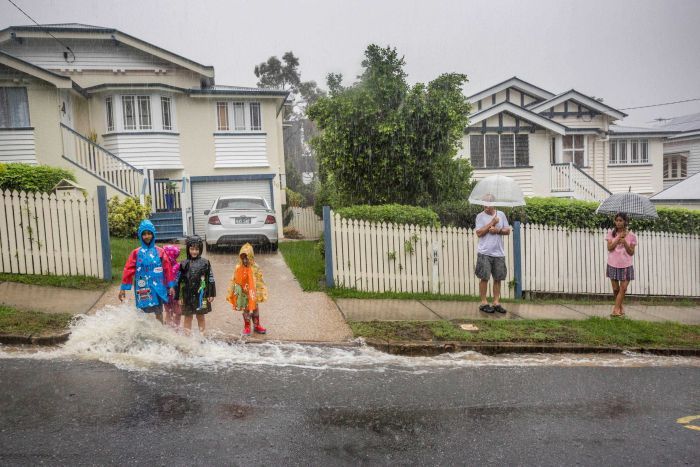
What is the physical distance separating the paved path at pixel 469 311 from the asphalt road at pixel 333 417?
2.40 meters

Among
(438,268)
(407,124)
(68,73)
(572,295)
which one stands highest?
(68,73)

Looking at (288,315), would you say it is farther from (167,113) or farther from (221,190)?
(167,113)

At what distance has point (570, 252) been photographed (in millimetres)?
11516

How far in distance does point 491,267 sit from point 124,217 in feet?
33.8

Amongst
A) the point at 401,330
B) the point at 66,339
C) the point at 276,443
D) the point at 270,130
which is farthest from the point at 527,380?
the point at 270,130

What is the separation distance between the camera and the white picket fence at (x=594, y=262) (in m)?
11.1

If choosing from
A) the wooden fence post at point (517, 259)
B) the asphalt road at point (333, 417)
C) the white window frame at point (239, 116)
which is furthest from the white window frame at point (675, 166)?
the asphalt road at point (333, 417)

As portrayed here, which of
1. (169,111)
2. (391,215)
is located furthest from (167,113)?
(391,215)

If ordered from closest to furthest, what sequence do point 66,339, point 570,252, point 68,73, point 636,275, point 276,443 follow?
1. point 276,443
2. point 66,339
3. point 570,252
4. point 636,275
5. point 68,73

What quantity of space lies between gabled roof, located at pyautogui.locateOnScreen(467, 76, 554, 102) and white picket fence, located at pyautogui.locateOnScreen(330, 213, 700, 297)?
13588mm

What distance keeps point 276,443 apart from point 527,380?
3.03m

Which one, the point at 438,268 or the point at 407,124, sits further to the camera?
the point at 407,124

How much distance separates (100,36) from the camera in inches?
773

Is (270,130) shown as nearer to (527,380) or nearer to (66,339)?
(66,339)
